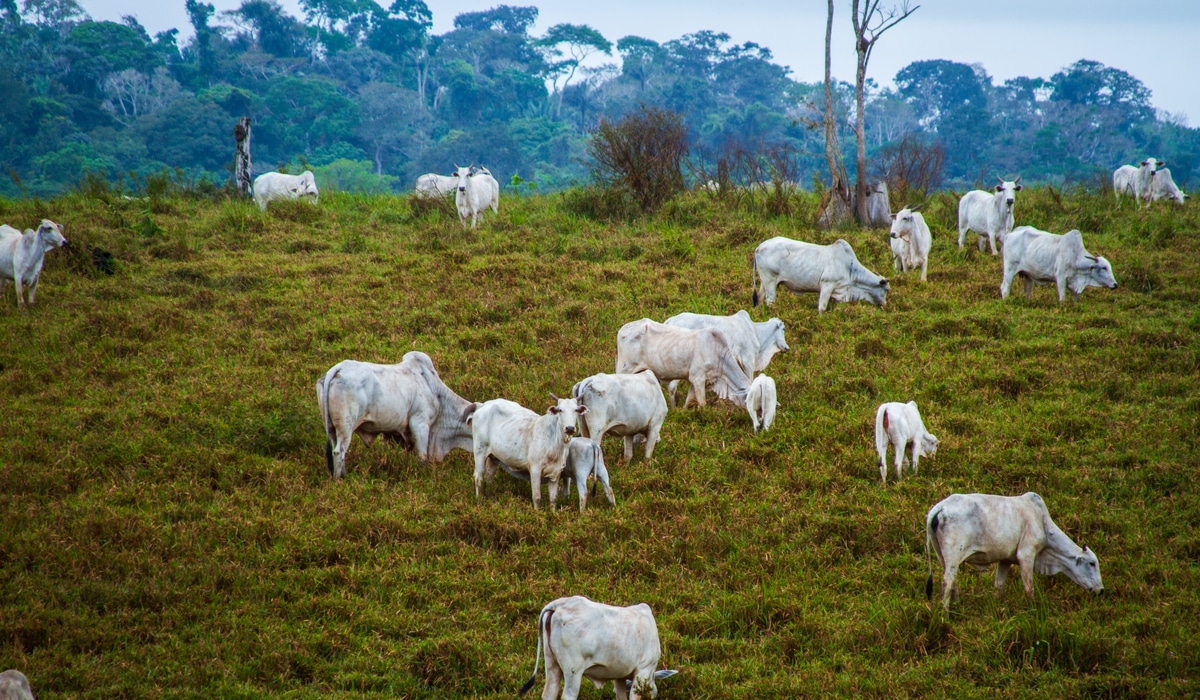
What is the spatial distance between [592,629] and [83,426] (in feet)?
21.4

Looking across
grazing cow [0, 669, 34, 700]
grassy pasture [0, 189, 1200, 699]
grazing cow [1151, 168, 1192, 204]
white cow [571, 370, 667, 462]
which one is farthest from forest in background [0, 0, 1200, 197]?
grazing cow [0, 669, 34, 700]

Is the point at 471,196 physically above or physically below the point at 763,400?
above

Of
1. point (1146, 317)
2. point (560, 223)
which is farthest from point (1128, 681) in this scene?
point (560, 223)

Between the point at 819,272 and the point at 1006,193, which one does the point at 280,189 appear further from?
the point at 1006,193

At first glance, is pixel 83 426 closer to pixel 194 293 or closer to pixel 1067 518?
pixel 194 293

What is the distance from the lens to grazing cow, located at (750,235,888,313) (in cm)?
Answer: 1356

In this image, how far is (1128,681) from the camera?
5605 millimetres

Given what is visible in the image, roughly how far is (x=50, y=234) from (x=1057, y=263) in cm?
1359

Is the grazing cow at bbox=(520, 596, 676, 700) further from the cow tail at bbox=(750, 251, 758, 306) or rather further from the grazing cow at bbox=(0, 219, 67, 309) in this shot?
the grazing cow at bbox=(0, 219, 67, 309)

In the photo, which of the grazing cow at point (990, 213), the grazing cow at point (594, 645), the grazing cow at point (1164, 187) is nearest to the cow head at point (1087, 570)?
the grazing cow at point (594, 645)

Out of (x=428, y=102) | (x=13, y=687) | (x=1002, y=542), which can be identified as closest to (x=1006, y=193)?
(x=1002, y=542)

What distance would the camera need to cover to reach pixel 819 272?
13570 mm

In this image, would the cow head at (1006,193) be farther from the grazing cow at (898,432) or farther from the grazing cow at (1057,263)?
the grazing cow at (898,432)

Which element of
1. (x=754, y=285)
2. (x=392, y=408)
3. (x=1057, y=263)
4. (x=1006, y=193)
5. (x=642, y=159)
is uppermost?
(x=642, y=159)
